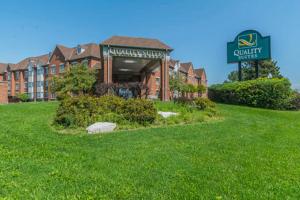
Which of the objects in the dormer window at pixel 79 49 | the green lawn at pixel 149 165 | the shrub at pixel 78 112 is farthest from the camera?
Answer: the dormer window at pixel 79 49

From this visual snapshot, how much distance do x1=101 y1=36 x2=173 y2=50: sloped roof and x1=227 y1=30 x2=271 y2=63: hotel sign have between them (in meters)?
5.68

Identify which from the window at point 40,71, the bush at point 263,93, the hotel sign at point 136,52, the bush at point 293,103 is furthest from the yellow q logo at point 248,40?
the window at point 40,71

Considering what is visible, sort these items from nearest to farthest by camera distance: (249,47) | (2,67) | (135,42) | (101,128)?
(101,128), (249,47), (135,42), (2,67)

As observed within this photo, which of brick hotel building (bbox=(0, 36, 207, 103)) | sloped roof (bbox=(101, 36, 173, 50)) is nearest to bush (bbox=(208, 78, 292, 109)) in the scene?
brick hotel building (bbox=(0, 36, 207, 103))

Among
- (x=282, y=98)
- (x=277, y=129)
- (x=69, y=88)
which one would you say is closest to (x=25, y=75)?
(x=69, y=88)

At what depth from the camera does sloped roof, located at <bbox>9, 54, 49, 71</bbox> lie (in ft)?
199

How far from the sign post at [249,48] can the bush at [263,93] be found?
3492 millimetres

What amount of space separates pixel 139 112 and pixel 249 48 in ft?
52.1

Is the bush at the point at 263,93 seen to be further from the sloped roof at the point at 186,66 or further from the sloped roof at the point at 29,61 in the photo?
the sloped roof at the point at 29,61

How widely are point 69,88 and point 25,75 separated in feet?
137

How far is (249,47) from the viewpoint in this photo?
24297mm

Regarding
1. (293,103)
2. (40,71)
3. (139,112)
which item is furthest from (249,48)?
(40,71)

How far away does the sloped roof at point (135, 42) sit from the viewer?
23469 mm

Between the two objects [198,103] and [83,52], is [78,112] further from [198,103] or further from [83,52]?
[83,52]
